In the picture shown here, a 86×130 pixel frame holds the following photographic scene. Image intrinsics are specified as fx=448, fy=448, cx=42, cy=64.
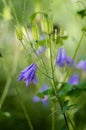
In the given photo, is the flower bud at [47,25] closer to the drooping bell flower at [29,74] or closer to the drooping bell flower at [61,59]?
the drooping bell flower at [29,74]

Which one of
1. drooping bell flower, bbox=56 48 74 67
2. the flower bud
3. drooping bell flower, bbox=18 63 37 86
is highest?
the flower bud

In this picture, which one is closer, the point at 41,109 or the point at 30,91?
the point at 41,109

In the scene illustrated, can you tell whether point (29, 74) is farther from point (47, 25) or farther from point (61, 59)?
point (61, 59)

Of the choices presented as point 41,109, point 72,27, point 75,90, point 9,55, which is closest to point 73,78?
point 41,109

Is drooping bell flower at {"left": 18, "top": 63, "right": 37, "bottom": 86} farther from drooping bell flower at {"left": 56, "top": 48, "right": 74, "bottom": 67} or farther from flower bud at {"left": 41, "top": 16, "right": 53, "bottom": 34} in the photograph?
drooping bell flower at {"left": 56, "top": 48, "right": 74, "bottom": 67}

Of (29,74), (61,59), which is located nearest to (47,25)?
(29,74)

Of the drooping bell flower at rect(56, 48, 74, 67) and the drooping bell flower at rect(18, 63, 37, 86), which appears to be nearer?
the drooping bell flower at rect(18, 63, 37, 86)

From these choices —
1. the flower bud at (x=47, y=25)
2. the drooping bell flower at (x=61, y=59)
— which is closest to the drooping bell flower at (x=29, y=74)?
the flower bud at (x=47, y=25)

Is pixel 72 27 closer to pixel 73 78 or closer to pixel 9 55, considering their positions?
pixel 9 55

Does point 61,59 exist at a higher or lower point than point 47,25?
lower

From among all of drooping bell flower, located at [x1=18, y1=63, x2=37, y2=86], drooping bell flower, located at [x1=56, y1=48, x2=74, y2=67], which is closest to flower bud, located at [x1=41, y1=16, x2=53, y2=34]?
drooping bell flower, located at [x1=18, y1=63, x2=37, y2=86]

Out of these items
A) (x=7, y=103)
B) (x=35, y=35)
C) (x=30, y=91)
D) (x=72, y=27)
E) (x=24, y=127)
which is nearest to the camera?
(x=35, y=35)
